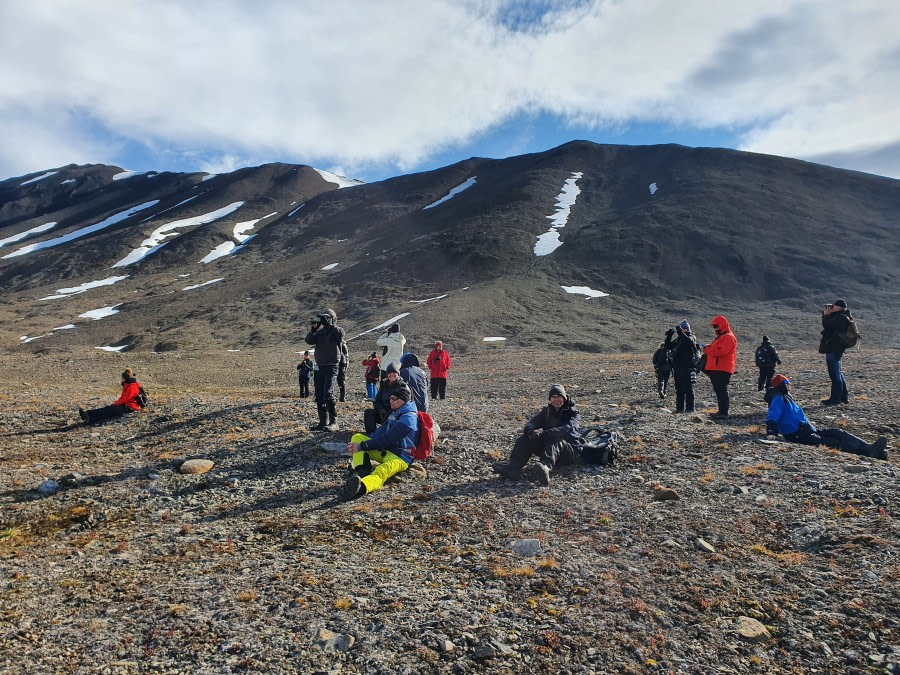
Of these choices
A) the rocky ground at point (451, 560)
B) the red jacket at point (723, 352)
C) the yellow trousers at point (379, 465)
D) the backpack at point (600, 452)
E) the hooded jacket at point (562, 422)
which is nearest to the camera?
the rocky ground at point (451, 560)

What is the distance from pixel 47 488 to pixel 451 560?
7.00 metres

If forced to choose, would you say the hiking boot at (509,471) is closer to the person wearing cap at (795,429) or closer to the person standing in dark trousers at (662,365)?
the person wearing cap at (795,429)

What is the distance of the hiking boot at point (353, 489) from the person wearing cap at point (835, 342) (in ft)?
39.6

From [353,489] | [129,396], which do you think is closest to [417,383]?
[353,489]

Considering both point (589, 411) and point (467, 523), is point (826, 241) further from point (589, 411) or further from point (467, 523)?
point (467, 523)

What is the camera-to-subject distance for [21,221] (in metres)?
130

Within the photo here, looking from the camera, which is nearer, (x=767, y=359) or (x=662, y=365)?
(x=767, y=359)

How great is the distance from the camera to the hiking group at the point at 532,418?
846 centimetres

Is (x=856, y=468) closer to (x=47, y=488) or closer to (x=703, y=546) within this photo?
(x=703, y=546)

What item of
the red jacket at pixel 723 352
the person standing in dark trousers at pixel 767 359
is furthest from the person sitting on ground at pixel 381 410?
the person standing in dark trousers at pixel 767 359

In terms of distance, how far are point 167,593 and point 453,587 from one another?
2.77m

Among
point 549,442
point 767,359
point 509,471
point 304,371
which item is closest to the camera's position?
point 509,471

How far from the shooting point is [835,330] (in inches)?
530

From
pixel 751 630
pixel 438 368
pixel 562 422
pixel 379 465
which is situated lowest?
pixel 751 630
